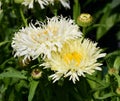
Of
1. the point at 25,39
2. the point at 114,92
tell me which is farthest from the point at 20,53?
the point at 114,92

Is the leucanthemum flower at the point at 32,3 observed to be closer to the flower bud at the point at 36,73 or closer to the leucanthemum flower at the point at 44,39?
the leucanthemum flower at the point at 44,39

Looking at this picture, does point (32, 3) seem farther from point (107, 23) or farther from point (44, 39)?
point (107, 23)

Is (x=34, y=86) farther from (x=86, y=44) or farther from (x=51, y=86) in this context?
(x=86, y=44)

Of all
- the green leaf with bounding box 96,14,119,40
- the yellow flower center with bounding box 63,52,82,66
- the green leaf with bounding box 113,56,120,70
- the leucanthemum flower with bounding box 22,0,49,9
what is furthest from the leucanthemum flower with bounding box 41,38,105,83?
the green leaf with bounding box 96,14,119,40

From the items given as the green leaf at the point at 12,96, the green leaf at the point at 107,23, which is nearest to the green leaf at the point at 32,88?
the green leaf at the point at 12,96

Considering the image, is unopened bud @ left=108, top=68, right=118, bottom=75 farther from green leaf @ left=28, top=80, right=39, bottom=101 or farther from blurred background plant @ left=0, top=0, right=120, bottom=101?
green leaf @ left=28, top=80, right=39, bottom=101

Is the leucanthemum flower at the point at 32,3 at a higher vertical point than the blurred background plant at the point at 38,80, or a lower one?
higher

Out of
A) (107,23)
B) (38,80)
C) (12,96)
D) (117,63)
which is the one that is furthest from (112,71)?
Result: (107,23)
